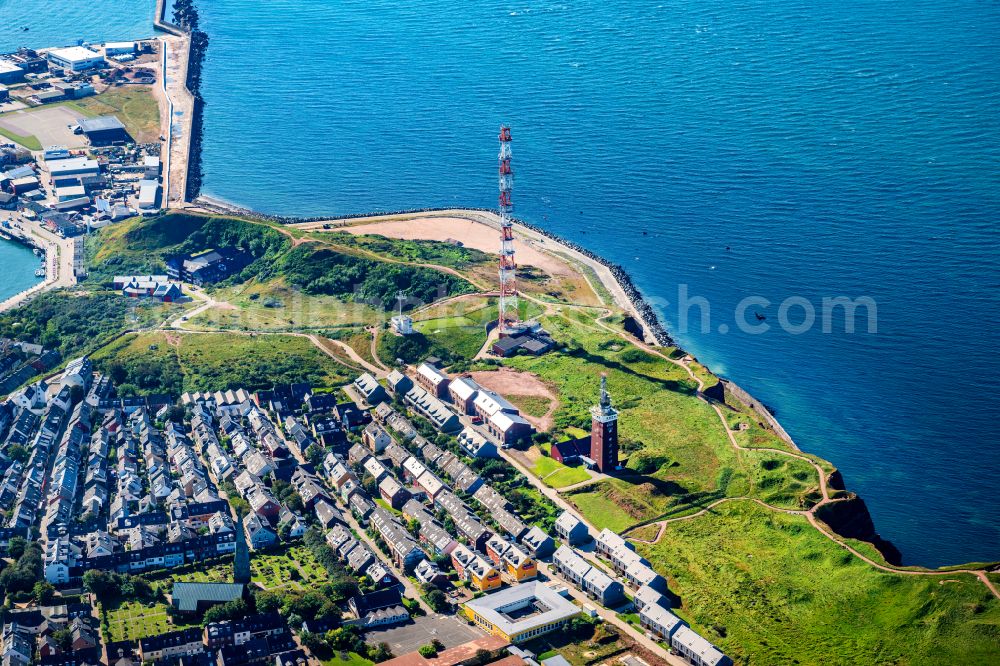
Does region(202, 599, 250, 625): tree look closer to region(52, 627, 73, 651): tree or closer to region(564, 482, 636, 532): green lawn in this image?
region(52, 627, 73, 651): tree

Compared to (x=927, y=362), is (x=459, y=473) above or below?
below

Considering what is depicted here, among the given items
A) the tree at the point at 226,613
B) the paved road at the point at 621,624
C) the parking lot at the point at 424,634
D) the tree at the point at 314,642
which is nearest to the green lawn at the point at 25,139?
the tree at the point at 226,613

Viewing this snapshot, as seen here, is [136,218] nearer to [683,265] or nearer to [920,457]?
[683,265]

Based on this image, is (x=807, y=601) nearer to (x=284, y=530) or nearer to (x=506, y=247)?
(x=284, y=530)

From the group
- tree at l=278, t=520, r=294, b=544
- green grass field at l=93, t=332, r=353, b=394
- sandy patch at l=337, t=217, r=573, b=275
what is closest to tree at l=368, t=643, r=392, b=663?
tree at l=278, t=520, r=294, b=544

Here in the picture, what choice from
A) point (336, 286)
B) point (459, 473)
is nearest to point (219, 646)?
point (459, 473)

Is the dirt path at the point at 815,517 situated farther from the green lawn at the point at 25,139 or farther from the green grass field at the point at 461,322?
the green lawn at the point at 25,139
